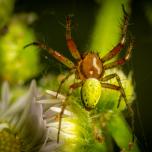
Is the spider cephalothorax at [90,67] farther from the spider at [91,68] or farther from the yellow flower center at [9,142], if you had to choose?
the yellow flower center at [9,142]

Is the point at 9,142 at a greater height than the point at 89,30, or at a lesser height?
lesser

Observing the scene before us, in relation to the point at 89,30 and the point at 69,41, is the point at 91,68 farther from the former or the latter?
the point at 89,30

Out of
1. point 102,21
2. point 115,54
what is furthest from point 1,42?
point 115,54

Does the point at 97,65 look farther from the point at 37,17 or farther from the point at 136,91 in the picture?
the point at 37,17

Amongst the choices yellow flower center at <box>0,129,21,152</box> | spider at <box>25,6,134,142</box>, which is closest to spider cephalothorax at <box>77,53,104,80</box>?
spider at <box>25,6,134,142</box>

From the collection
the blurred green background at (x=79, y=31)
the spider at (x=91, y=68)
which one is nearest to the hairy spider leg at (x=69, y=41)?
the spider at (x=91, y=68)

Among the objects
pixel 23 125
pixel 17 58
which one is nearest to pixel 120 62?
pixel 23 125
